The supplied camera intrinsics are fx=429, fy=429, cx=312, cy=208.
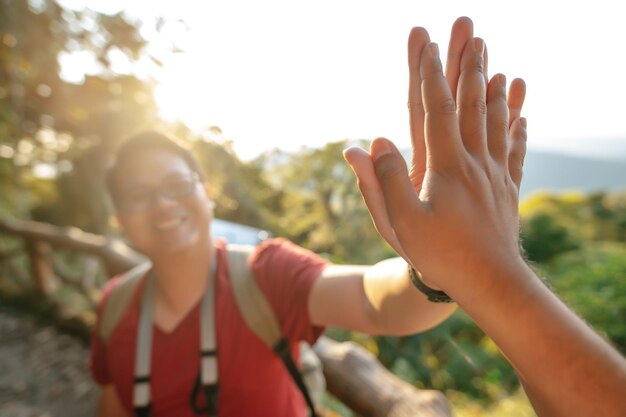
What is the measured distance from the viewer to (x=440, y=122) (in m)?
0.74

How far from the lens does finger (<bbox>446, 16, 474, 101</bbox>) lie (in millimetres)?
832

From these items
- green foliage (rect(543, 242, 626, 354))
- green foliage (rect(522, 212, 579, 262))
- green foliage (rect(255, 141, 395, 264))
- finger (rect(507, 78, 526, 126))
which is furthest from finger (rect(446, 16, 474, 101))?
green foliage (rect(522, 212, 579, 262))

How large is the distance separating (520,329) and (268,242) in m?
1.25

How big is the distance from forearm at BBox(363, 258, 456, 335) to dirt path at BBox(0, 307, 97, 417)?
3507 millimetres

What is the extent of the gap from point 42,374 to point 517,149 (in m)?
4.92

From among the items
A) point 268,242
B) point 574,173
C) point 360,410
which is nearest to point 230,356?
point 268,242

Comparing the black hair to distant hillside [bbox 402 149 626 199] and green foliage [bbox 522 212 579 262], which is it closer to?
distant hillside [bbox 402 149 626 199]

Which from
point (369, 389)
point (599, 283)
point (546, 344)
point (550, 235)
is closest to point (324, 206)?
point (369, 389)

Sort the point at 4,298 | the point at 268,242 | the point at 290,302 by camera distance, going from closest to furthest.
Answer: the point at 290,302, the point at 268,242, the point at 4,298

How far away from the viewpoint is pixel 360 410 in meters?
2.06

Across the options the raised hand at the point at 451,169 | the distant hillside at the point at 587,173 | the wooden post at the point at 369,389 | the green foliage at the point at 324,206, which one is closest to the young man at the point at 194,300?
the wooden post at the point at 369,389

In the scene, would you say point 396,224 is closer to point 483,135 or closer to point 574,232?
point 483,135

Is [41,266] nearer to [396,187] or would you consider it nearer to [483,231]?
[396,187]

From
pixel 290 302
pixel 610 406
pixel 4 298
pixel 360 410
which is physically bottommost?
pixel 4 298
